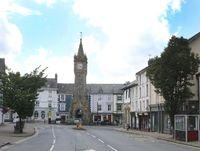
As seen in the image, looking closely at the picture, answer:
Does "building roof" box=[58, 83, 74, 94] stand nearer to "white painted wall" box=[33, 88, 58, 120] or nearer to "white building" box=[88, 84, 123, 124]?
"white painted wall" box=[33, 88, 58, 120]

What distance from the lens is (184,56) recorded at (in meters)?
46.9

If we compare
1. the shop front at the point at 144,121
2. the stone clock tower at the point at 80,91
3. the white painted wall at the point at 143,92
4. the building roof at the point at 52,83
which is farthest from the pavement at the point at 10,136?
the building roof at the point at 52,83

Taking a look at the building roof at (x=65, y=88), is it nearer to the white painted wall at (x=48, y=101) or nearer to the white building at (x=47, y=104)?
the white building at (x=47, y=104)

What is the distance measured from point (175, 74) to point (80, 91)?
81.2m

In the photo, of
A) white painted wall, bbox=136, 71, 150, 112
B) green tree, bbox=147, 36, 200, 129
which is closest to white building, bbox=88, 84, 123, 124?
white painted wall, bbox=136, 71, 150, 112

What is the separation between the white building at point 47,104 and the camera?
143 metres

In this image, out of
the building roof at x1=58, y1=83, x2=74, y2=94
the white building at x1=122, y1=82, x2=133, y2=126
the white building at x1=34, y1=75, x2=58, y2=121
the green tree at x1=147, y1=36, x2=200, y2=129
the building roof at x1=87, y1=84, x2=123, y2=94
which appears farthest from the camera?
the building roof at x1=58, y1=83, x2=74, y2=94

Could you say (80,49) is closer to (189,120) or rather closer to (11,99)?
(11,99)

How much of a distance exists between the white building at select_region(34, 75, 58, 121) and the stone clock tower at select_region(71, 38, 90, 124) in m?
17.3

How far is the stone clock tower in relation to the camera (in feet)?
412

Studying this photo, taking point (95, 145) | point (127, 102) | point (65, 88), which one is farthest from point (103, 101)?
point (95, 145)

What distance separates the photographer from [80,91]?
5002 inches

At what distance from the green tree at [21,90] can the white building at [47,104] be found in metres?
86.8

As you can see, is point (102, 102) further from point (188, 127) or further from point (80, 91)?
point (188, 127)
